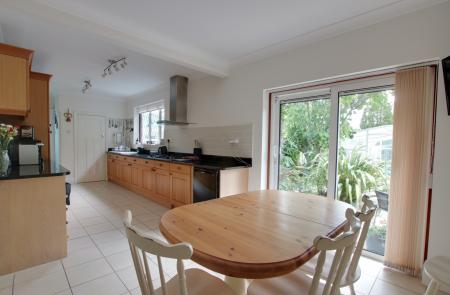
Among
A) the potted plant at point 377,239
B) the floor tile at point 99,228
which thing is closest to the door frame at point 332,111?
the potted plant at point 377,239

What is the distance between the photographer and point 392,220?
6.52 ft

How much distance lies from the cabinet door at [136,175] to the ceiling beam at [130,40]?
→ 2.52 m

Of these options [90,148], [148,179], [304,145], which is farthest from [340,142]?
[90,148]

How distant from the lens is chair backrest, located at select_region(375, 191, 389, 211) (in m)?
2.17

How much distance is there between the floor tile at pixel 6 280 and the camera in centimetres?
170

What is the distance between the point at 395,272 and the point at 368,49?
82.3 inches

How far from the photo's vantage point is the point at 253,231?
1.11m

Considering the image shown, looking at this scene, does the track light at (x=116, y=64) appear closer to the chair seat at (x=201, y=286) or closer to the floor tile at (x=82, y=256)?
the floor tile at (x=82, y=256)

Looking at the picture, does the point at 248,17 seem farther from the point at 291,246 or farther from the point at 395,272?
the point at 395,272

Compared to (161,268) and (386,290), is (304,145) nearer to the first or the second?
(386,290)

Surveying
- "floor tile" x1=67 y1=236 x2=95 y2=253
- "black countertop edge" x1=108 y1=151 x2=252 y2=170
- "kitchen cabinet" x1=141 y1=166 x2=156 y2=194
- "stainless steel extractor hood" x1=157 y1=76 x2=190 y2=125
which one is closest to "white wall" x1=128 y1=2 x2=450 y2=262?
"black countertop edge" x1=108 y1=151 x2=252 y2=170

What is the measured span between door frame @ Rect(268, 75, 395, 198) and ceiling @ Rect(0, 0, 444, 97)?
550 mm

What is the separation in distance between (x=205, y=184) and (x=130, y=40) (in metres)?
1.93

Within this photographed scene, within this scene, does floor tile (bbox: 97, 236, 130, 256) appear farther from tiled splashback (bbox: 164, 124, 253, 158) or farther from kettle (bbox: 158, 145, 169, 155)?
kettle (bbox: 158, 145, 169, 155)
